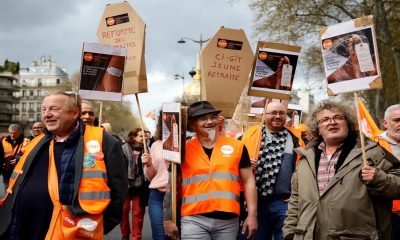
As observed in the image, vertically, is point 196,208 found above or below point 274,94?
below

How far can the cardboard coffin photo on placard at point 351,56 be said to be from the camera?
4332 millimetres

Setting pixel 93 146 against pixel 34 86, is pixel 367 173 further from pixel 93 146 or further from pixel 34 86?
pixel 34 86

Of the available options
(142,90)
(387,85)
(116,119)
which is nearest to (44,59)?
(116,119)

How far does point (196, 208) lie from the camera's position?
15.3 ft

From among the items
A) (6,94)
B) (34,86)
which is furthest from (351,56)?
(34,86)

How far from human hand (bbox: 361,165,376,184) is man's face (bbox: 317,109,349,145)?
434 millimetres

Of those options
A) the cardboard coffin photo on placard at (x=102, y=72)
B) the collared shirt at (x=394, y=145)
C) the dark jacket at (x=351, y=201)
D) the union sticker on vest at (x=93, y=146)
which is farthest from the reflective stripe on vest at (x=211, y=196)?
the collared shirt at (x=394, y=145)

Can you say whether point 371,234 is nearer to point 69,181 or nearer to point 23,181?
point 69,181

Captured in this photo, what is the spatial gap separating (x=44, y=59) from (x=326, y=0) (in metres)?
140

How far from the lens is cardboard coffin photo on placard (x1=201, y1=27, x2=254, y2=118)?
19.1 feet

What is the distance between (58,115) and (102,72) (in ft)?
5.45

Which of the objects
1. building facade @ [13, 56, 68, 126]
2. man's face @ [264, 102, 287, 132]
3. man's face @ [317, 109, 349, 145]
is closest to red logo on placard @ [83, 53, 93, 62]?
man's face @ [264, 102, 287, 132]

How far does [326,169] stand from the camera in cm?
415

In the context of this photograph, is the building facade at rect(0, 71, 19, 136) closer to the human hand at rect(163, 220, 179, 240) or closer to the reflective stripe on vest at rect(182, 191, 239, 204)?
the human hand at rect(163, 220, 179, 240)
